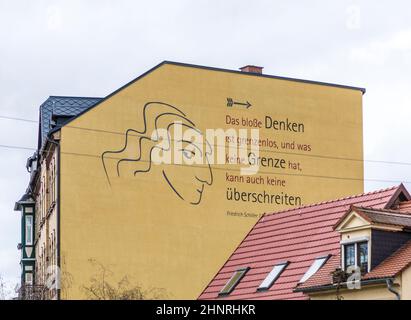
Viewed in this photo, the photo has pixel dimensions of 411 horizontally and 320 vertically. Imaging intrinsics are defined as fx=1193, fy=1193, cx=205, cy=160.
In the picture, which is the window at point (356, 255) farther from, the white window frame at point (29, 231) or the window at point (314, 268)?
the white window frame at point (29, 231)

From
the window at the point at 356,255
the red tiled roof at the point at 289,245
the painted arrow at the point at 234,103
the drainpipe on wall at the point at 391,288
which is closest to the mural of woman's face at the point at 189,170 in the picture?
the painted arrow at the point at 234,103

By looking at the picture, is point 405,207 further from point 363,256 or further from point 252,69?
point 252,69

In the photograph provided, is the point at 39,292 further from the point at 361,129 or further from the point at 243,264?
the point at 361,129

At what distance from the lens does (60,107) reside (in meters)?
60.4

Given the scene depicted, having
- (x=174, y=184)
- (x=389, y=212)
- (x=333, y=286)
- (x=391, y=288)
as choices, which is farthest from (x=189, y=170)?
(x=391, y=288)

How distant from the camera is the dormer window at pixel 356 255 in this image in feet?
114

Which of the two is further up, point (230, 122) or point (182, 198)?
point (230, 122)

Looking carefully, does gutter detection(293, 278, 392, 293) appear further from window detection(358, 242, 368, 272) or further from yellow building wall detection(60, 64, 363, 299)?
yellow building wall detection(60, 64, 363, 299)

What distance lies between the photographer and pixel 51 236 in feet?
184

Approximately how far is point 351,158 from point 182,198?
1117cm

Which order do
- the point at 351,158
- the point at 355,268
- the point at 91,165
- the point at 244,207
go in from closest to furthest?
the point at 355,268 → the point at 91,165 → the point at 244,207 → the point at 351,158

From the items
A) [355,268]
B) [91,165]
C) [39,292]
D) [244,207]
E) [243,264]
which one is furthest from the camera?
[244,207]
